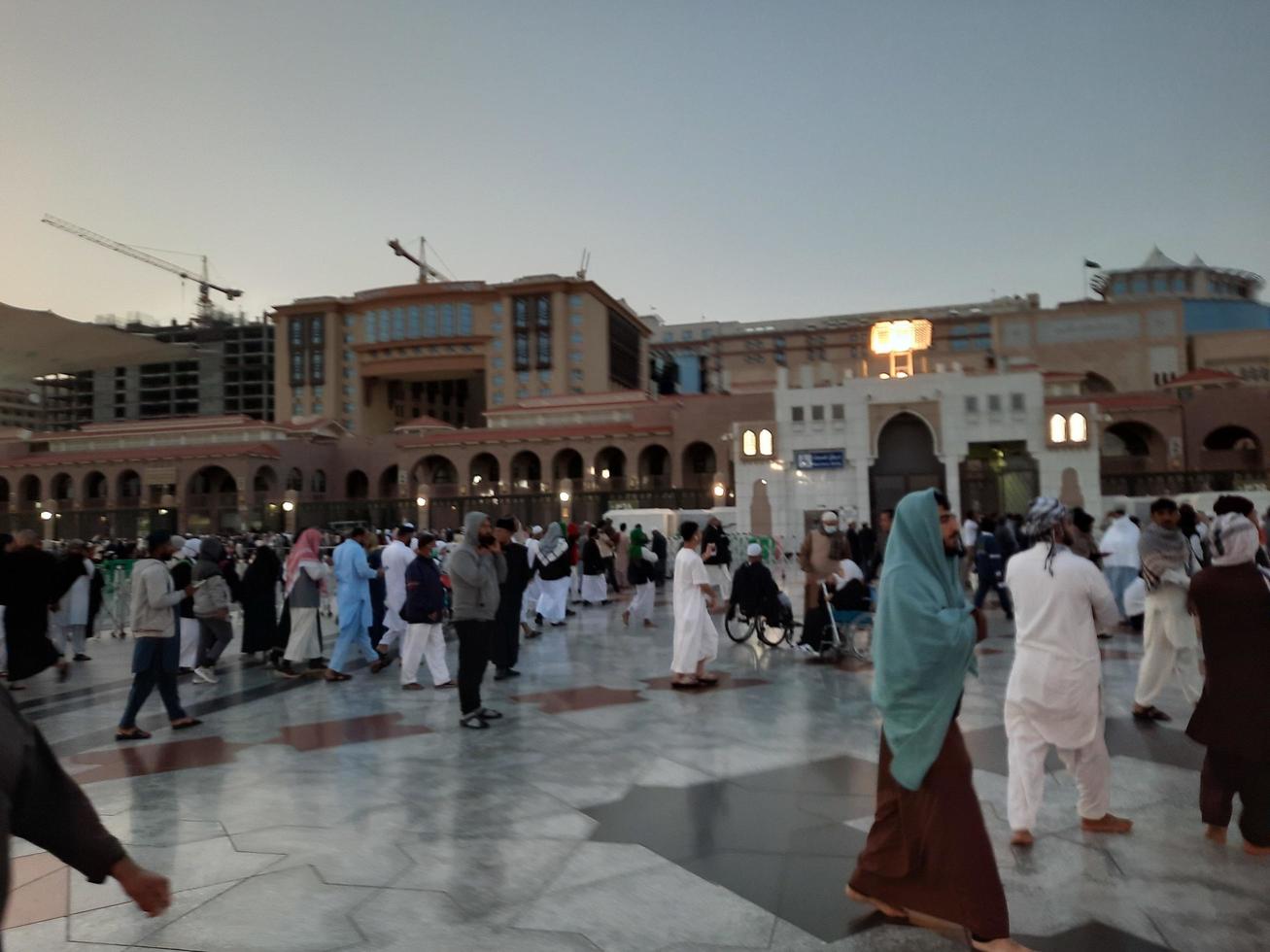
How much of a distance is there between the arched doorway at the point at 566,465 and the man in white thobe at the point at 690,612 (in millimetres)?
36493

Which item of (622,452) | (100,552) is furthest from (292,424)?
(100,552)

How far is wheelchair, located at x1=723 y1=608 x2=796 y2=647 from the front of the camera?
420 inches

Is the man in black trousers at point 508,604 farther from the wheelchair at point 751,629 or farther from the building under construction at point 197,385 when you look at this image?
the building under construction at point 197,385

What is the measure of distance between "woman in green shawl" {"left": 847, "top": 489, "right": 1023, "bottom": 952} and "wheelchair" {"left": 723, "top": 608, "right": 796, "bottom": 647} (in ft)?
22.7

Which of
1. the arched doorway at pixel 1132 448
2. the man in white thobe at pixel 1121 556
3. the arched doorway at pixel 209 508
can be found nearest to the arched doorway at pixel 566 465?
the arched doorway at pixel 209 508

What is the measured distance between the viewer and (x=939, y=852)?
313cm

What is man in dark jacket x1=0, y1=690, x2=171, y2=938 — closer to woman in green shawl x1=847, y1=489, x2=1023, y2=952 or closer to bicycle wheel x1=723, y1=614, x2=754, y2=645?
woman in green shawl x1=847, y1=489, x2=1023, y2=952

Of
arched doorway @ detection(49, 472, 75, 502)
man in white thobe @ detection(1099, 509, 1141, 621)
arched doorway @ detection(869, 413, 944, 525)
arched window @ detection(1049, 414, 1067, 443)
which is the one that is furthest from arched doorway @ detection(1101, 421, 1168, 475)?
arched doorway @ detection(49, 472, 75, 502)

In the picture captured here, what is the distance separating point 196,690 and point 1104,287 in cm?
6428

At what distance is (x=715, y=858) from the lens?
405cm

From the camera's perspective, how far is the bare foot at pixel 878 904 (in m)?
3.37

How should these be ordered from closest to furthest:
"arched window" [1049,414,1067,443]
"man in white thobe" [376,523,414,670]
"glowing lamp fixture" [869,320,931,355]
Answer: "man in white thobe" [376,523,414,670]
"arched window" [1049,414,1067,443]
"glowing lamp fixture" [869,320,931,355]

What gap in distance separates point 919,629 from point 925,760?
481mm

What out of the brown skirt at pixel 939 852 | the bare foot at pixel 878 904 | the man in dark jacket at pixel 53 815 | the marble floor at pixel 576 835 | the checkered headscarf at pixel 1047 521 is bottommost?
the marble floor at pixel 576 835
